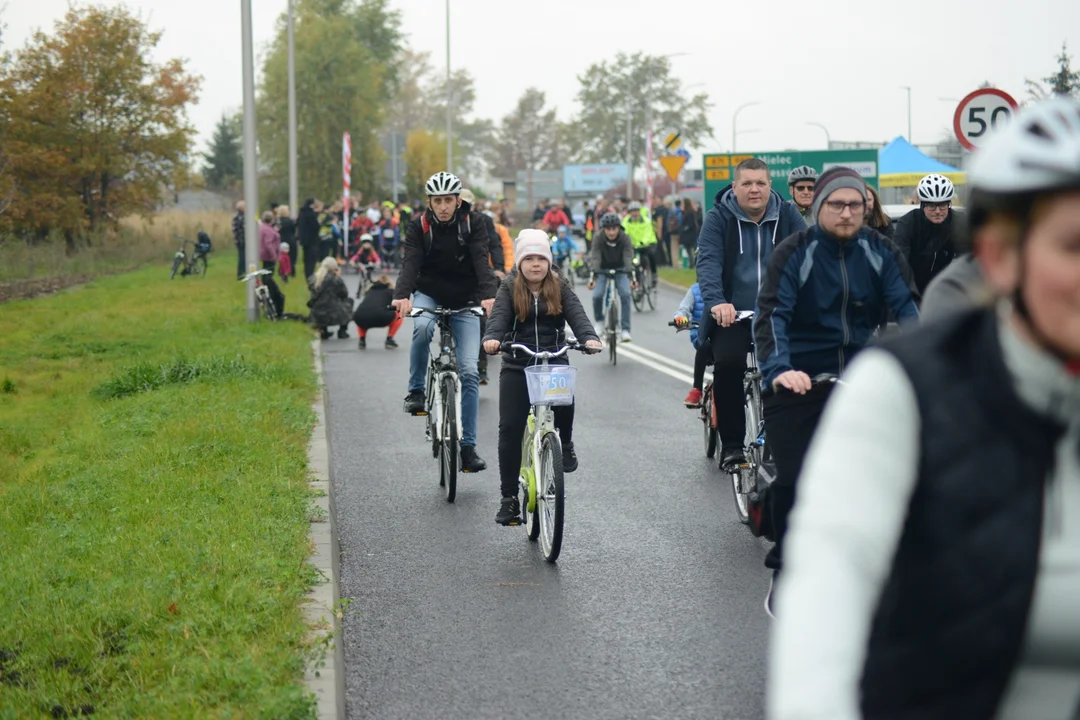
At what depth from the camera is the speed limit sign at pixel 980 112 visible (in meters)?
13.5

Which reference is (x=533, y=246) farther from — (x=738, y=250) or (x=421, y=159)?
(x=421, y=159)

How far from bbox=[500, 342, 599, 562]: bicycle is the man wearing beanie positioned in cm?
179

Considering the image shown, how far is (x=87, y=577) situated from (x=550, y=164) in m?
156

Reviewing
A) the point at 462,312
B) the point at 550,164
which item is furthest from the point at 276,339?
the point at 550,164

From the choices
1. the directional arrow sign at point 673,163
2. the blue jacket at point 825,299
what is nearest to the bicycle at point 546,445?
the blue jacket at point 825,299

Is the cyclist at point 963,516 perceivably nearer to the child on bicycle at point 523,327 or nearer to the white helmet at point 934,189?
the child on bicycle at point 523,327

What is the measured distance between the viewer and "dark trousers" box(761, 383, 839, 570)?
5512 mm

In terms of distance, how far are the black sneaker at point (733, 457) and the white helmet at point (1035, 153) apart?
682cm

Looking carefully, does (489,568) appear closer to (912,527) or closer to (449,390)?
(449,390)

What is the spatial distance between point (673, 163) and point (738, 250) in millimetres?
31229

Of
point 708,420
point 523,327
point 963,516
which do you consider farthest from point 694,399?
point 963,516

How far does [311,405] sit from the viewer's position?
1295 cm

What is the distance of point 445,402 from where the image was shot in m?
9.60

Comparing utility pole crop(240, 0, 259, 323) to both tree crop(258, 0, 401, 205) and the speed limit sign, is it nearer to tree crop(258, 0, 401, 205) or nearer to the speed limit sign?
the speed limit sign
